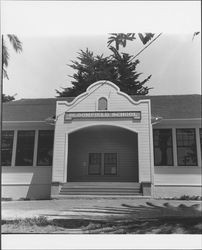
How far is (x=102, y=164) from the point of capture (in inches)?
505

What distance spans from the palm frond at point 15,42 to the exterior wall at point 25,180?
9.91 feet

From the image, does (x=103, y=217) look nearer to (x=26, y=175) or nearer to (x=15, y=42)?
(x=26, y=175)

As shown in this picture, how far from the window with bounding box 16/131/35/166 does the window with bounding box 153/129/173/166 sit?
170 inches

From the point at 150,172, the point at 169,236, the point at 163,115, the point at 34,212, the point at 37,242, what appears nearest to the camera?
the point at 37,242

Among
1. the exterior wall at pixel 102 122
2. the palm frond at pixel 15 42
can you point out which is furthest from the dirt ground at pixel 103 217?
the palm frond at pixel 15 42

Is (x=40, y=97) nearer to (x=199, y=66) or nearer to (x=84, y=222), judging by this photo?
(x=84, y=222)

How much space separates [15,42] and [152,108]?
482cm

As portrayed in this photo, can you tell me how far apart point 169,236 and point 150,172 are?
304 cm

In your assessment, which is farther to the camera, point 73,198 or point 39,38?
point 73,198

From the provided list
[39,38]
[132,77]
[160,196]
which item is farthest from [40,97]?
[160,196]

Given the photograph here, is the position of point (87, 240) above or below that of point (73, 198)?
below

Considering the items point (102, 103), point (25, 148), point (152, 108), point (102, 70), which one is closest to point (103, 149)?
point (102, 103)

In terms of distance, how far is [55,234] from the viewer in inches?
302

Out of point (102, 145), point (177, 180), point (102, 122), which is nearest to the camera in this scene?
point (177, 180)
